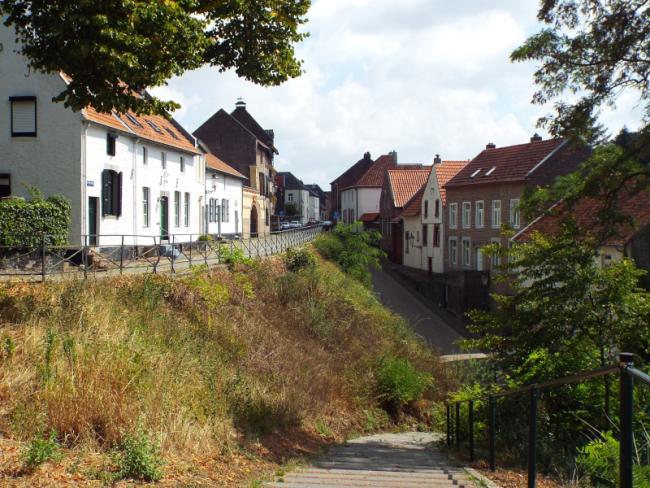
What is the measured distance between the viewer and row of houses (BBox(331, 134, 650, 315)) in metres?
39.1

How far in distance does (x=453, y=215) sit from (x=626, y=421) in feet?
144

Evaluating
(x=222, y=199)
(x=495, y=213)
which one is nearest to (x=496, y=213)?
(x=495, y=213)

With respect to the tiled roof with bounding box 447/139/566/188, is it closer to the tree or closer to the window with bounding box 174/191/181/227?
the window with bounding box 174/191/181/227

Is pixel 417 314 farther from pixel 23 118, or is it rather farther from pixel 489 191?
pixel 23 118

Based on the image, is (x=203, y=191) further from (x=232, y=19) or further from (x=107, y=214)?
(x=232, y=19)

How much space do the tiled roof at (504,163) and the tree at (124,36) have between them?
3015 cm

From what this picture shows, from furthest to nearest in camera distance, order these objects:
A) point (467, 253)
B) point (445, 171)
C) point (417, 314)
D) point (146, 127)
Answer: point (445, 171) → point (467, 253) → point (417, 314) → point (146, 127)

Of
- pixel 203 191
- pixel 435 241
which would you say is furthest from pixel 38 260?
pixel 435 241

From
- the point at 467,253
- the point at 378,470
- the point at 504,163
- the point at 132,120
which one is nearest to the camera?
the point at 378,470

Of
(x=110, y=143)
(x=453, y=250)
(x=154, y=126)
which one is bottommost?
(x=453, y=250)

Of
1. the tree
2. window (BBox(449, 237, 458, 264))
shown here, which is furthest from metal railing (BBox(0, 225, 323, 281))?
window (BBox(449, 237, 458, 264))

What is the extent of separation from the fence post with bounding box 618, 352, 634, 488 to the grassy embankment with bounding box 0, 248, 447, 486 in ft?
13.5

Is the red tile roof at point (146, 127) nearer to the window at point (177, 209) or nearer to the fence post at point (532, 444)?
the window at point (177, 209)

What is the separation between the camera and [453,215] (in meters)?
46.4
